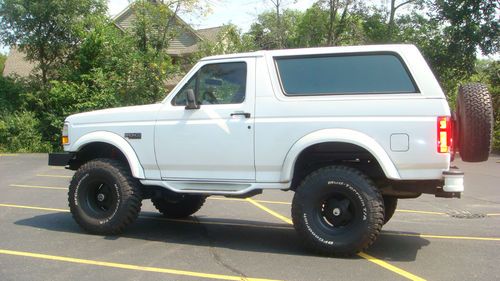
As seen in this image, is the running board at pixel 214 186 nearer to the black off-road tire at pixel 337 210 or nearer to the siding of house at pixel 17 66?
the black off-road tire at pixel 337 210

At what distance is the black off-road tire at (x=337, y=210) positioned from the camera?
579 cm

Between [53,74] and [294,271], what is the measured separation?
2547 cm

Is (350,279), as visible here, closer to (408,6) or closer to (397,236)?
(397,236)

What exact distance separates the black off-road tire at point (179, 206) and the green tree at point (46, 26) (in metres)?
20.3

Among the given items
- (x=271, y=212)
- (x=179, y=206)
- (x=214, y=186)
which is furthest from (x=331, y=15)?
(x=214, y=186)

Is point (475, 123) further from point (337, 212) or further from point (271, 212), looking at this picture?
point (271, 212)

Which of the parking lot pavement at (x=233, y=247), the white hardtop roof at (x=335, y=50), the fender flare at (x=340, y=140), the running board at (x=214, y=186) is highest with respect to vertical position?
the white hardtop roof at (x=335, y=50)

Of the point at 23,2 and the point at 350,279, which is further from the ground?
the point at 23,2

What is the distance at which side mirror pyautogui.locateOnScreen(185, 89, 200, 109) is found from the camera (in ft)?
21.5

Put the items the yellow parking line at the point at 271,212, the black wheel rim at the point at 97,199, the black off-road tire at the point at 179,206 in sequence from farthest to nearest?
the yellow parking line at the point at 271,212 → the black off-road tire at the point at 179,206 → the black wheel rim at the point at 97,199

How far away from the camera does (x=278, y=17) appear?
99.9ft

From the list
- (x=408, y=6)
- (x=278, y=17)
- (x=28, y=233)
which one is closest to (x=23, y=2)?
(x=278, y=17)

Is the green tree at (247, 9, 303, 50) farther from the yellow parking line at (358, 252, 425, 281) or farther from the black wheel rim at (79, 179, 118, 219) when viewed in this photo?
the yellow parking line at (358, 252, 425, 281)

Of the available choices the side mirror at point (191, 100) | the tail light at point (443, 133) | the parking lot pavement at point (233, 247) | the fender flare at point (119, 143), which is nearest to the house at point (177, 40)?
the parking lot pavement at point (233, 247)
